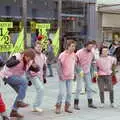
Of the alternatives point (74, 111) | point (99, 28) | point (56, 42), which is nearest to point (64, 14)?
point (56, 42)

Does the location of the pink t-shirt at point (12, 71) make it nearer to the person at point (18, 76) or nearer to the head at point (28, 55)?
the person at point (18, 76)

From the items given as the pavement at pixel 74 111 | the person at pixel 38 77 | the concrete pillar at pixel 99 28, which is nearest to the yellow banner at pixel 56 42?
the concrete pillar at pixel 99 28

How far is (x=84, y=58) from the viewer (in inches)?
402

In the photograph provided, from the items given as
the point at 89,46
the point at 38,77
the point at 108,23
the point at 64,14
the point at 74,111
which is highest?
the point at 64,14

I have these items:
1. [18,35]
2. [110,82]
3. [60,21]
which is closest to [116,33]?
[60,21]

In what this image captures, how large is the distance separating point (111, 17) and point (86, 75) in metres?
17.1

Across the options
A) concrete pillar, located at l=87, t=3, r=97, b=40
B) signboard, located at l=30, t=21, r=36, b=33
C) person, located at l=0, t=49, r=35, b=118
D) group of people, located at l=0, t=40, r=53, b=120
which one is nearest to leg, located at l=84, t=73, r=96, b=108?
group of people, located at l=0, t=40, r=53, b=120

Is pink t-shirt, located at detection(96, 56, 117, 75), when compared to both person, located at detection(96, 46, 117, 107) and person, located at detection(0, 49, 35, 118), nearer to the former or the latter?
person, located at detection(96, 46, 117, 107)

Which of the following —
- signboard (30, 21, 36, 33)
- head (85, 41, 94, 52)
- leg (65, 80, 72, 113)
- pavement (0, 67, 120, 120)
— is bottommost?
pavement (0, 67, 120, 120)

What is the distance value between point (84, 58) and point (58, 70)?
37.7 inches

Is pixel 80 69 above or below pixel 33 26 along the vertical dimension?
below

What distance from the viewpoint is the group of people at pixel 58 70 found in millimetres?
8711

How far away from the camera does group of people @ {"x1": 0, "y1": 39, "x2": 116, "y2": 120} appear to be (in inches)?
343

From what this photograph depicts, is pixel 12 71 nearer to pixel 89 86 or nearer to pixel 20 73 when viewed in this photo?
pixel 20 73
